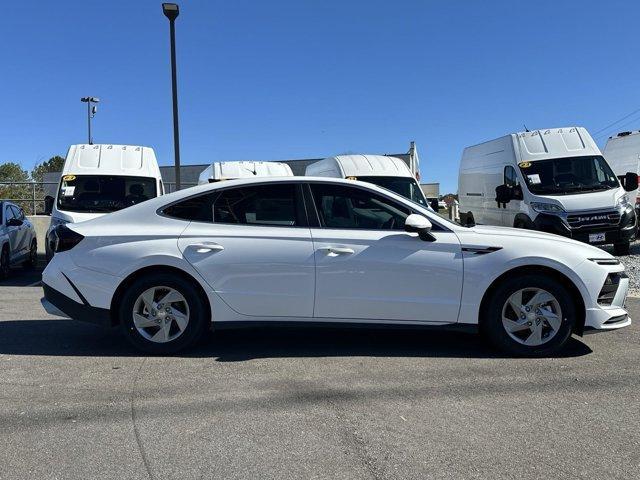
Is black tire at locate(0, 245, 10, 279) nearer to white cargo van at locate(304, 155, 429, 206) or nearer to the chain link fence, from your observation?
white cargo van at locate(304, 155, 429, 206)

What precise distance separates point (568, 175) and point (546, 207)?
1.07m

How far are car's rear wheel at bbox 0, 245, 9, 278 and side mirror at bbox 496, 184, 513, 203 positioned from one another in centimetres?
1022

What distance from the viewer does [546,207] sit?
11.3 meters

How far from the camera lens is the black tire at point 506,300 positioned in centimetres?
495

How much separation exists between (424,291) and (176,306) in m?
2.21

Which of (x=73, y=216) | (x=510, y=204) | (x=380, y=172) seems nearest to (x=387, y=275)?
(x=73, y=216)

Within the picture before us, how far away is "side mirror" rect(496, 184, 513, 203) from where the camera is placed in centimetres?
1235

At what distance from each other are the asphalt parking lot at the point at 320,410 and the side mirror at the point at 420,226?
1084 millimetres

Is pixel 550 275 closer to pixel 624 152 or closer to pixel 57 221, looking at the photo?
pixel 57 221

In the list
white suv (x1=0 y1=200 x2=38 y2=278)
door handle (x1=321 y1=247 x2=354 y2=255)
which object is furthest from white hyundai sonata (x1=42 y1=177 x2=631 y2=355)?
white suv (x1=0 y1=200 x2=38 y2=278)

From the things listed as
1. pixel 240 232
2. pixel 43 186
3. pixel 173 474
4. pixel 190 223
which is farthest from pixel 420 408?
pixel 43 186

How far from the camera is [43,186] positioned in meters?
19.8

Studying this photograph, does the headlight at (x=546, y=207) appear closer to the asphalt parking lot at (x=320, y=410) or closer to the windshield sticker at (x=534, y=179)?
the windshield sticker at (x=534, y=179)

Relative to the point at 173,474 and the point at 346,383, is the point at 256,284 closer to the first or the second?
the point at 346,383
